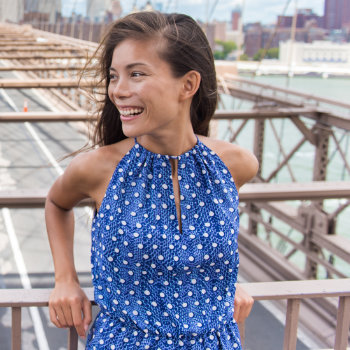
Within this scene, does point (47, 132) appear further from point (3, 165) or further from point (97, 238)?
point (97, 238)

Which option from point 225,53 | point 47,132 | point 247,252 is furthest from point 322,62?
point 47,132

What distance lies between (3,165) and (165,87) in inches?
561

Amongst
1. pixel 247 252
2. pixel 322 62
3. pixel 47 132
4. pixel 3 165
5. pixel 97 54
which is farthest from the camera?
pixel 47 132

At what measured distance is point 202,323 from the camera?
3.98 ft

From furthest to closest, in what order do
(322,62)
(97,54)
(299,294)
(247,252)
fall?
(322,62)
(247,252)
(299,294)
(97,54)

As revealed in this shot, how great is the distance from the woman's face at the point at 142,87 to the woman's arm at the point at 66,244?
5.4 inches

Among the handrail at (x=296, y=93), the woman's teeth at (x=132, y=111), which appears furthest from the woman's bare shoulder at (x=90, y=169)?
the handrail at (x=296, y=93)

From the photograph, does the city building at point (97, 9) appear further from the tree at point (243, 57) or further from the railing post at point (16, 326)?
the railing post at point (16, 326)

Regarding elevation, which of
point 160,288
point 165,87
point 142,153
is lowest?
point 160,288

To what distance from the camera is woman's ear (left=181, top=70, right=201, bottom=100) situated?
3.93ft

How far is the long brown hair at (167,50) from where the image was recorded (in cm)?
117

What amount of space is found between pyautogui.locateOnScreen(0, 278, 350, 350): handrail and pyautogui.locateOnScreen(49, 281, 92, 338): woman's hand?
0.16 feet

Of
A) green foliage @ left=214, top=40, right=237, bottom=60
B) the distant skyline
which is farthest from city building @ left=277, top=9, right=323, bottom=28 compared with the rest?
green foliage @ left=214, top=40, right=237, bottom=60

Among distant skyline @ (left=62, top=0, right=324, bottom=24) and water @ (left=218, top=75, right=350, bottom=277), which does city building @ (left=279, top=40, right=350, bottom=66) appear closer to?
distant skyline @ (left=62, top=0, right=324, bottom=24)
